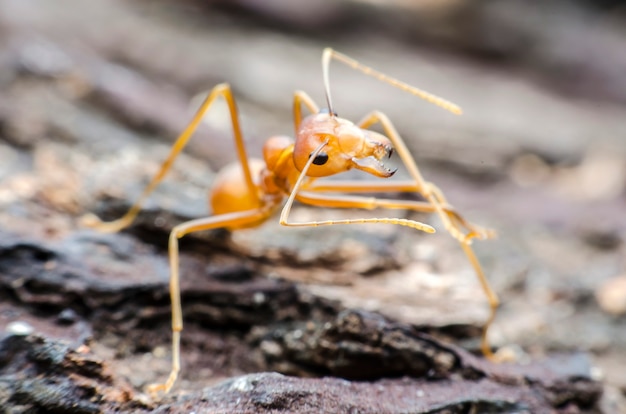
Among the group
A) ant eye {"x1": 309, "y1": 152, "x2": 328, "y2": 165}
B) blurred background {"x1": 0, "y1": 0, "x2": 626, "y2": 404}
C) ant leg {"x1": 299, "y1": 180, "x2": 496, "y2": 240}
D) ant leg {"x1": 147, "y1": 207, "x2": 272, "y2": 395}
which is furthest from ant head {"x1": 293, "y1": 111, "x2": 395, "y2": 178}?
blurred background {"x1": 0, "y1": 0, "x2": 626, "y2": 404}

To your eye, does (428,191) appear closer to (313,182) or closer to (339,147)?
(339,147)

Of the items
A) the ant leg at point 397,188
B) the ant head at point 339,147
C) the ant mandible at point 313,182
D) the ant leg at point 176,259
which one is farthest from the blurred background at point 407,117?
the ant head at point 339,147

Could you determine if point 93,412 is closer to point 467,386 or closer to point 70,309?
point 70,309

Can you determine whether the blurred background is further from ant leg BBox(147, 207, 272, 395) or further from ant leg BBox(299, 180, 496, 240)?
ant leg BBox(299, 180, 496, 240)

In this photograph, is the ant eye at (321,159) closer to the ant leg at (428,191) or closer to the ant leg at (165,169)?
the ant leg at (428,191)

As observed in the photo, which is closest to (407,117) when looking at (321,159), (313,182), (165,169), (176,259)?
(313,182)

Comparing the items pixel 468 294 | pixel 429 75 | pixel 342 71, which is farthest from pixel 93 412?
pixel 429 75

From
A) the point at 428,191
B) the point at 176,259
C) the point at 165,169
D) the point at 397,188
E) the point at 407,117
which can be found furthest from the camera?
the point at 407,117
